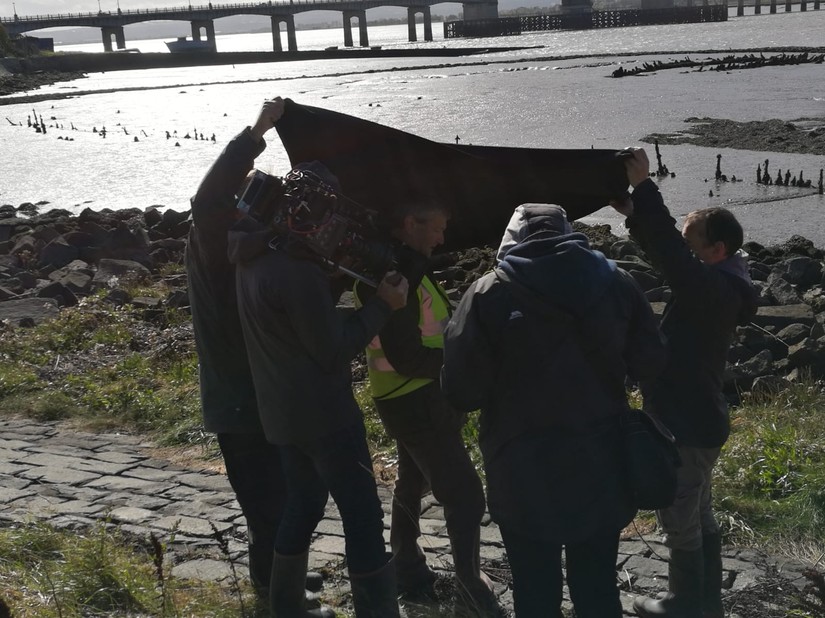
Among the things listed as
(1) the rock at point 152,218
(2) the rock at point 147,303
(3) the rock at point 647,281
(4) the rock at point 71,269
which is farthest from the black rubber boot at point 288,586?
(1) the rock at point 152,218

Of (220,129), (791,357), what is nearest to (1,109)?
(220,129)


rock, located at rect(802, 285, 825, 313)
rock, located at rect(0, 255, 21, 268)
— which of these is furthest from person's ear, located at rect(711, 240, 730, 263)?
rock, located at rect(0, 255, 21, 268)

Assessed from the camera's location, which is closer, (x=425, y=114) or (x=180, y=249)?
(x=180, y=249)

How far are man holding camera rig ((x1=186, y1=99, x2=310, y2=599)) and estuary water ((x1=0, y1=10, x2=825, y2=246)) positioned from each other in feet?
1.46

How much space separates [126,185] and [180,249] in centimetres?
1515

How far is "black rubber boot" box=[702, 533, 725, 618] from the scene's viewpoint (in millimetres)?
4328

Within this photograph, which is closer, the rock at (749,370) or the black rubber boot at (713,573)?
the black rubber boot at (713,573)

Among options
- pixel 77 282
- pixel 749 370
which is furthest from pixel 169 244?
pixel 749 370

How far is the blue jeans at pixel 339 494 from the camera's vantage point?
4.07 m

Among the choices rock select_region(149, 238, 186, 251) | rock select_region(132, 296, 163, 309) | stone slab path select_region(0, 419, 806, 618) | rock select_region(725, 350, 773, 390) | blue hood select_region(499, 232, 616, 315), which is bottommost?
rock select_region(149, 238, 186, 251)

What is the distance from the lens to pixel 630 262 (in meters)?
14.2

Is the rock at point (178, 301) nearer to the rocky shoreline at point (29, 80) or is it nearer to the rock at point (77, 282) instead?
the rock at point (77, 282)

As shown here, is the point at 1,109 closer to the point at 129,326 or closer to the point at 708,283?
the point at 129,326

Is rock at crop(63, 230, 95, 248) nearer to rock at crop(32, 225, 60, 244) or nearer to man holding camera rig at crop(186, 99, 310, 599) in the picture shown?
rock at crop(32, 225, 60, 244)
